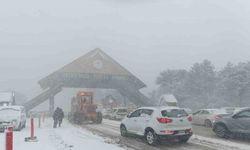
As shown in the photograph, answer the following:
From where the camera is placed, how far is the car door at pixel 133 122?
1769 cm

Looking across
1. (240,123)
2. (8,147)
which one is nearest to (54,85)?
(240,123)

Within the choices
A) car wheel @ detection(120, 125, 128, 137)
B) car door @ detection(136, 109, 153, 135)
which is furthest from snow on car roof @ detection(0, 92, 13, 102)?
car door @ detection(136, 109, 153, 135)

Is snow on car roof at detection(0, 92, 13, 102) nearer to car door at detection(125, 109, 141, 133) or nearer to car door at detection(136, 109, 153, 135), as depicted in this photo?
car door at detection(125, 109, 141, 133)

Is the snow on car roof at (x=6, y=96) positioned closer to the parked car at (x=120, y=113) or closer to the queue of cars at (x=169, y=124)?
the parked car at (x=120, y=113)

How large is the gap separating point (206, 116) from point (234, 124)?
33.8ft

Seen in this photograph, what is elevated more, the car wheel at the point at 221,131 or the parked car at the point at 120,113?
the parked car at the point at 120,113

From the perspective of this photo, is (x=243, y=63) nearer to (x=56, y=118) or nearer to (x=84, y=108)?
(x=84, y=108)

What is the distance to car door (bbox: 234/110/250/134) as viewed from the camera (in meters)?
17.3

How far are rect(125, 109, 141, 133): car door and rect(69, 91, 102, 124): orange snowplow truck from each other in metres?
14.4

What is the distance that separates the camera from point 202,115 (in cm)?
2889

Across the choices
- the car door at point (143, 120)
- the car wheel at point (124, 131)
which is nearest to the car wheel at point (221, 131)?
the car door at point (143, 120)

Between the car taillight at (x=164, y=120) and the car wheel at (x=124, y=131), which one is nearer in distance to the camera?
the car taillight at (x=164, y=120)

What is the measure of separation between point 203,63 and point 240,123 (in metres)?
65.9

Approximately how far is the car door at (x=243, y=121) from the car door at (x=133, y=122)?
16.1 feet
